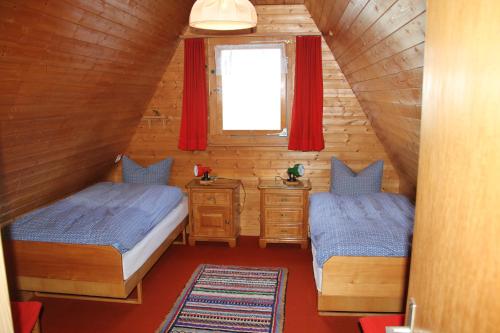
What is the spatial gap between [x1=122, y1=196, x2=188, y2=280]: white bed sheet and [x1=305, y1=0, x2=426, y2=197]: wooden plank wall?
6.79 feet

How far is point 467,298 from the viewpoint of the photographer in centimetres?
71

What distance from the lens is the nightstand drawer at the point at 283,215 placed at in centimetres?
397

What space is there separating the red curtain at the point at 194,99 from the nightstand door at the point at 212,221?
26.1 inches

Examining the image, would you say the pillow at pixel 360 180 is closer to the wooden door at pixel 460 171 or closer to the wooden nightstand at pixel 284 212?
the wooden nightstand at pixel 284 212

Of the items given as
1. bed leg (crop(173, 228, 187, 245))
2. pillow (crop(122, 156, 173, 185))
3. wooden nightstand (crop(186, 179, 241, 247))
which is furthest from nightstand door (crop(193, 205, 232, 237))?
pillow (crop(122, 156, 173, 185))

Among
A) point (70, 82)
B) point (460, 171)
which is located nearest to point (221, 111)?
point (70, 82)

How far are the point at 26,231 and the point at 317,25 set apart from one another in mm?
3031

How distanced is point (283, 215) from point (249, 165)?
2.24 ft

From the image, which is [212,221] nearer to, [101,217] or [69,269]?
[101,217]

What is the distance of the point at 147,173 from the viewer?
4199mm

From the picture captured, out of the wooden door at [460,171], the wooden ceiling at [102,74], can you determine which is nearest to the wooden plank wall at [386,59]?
the wooden ceiling at [102,74]

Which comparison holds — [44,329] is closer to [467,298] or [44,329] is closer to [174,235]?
[174,235]

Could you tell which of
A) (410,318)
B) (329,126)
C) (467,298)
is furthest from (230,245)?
(467,298)

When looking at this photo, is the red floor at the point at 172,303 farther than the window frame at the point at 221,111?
No
